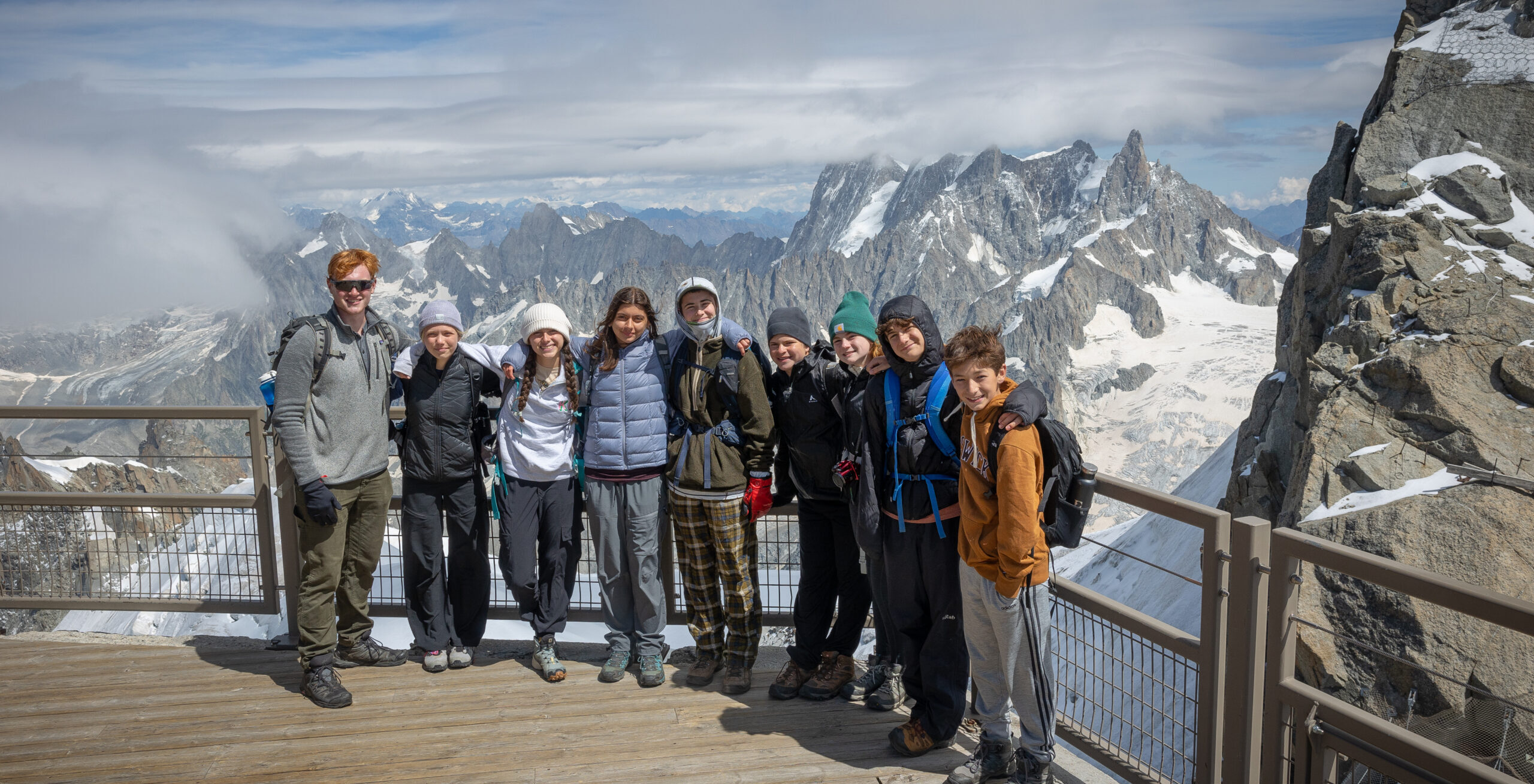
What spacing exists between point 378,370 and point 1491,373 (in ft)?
90.0

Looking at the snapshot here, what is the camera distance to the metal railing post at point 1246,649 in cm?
365

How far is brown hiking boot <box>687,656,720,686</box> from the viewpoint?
5.64m

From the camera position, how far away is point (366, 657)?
5.96 m

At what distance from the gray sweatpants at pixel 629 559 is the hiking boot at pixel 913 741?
68.3 inches

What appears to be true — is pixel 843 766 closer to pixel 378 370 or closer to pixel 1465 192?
pixel 378 370

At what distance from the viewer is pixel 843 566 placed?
211 inches

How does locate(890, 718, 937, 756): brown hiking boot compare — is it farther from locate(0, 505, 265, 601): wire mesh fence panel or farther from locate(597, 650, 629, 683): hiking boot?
locate(0, 505, 265, 601): wire mesh fence panel

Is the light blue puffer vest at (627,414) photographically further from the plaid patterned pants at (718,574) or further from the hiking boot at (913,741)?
the hiking boot at (913,741)

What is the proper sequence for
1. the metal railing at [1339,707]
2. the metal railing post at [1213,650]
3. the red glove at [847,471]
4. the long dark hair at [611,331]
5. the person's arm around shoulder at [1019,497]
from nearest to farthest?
the metal railing at [1339,707], the metal railing post at [1213,650], the person's arm around shoulder at [1019,497], the red glove at [847,471], the long dark hair at [611,331]

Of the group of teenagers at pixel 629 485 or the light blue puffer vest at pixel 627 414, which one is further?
the light blue puffer vest at pixel 627 414

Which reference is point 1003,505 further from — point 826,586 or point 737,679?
point 737,679

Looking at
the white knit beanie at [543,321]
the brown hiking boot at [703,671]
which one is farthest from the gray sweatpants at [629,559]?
the white knit beanie at [543,321]

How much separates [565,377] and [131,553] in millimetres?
4005

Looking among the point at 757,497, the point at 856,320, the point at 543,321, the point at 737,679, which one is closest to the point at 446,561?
the point at 543,321
